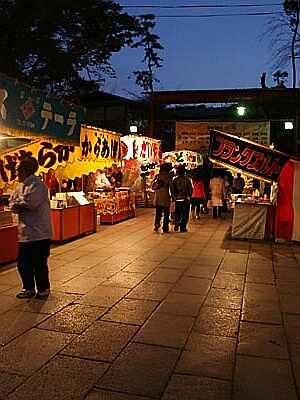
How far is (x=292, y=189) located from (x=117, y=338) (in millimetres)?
7267

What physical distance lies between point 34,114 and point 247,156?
17.6ft

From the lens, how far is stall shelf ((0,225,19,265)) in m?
8.06

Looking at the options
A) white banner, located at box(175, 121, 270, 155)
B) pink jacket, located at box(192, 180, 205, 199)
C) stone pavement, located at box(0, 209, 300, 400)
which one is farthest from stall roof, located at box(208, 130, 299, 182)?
white banner, located at box(175, 121, 270, 155)

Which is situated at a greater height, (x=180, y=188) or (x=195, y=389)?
(x=180, y=188)

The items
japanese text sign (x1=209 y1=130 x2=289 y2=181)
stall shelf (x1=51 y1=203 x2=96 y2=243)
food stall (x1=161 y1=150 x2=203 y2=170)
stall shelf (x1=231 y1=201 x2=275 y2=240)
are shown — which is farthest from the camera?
food stall (x1=161 y1=150 x2=203 y2=170)

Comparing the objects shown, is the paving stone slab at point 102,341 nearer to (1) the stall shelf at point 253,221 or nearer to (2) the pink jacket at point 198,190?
(1) the stall shelf at point 253,221

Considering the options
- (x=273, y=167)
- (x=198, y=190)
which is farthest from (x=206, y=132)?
(x=273, y=167)

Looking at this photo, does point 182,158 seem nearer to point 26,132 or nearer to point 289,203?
point 289,203

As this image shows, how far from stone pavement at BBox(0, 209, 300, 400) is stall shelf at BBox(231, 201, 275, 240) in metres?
2.21

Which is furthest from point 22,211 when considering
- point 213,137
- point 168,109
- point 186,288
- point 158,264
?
point 168,109

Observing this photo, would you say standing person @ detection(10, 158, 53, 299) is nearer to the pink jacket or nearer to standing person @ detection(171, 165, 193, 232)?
standing person @ detection(171, 165, 193, 232)

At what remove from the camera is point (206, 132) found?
19828 millimetres

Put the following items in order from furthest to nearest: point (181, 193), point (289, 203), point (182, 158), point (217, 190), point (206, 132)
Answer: point (206, 132) → point (182, 158) → point (217, 190) → point (181, 193) → point (289, 203)

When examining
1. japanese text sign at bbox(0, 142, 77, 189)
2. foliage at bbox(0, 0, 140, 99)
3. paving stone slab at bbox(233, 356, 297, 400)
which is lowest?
paving stone slab at bbox(233, 356, 297, 400)
